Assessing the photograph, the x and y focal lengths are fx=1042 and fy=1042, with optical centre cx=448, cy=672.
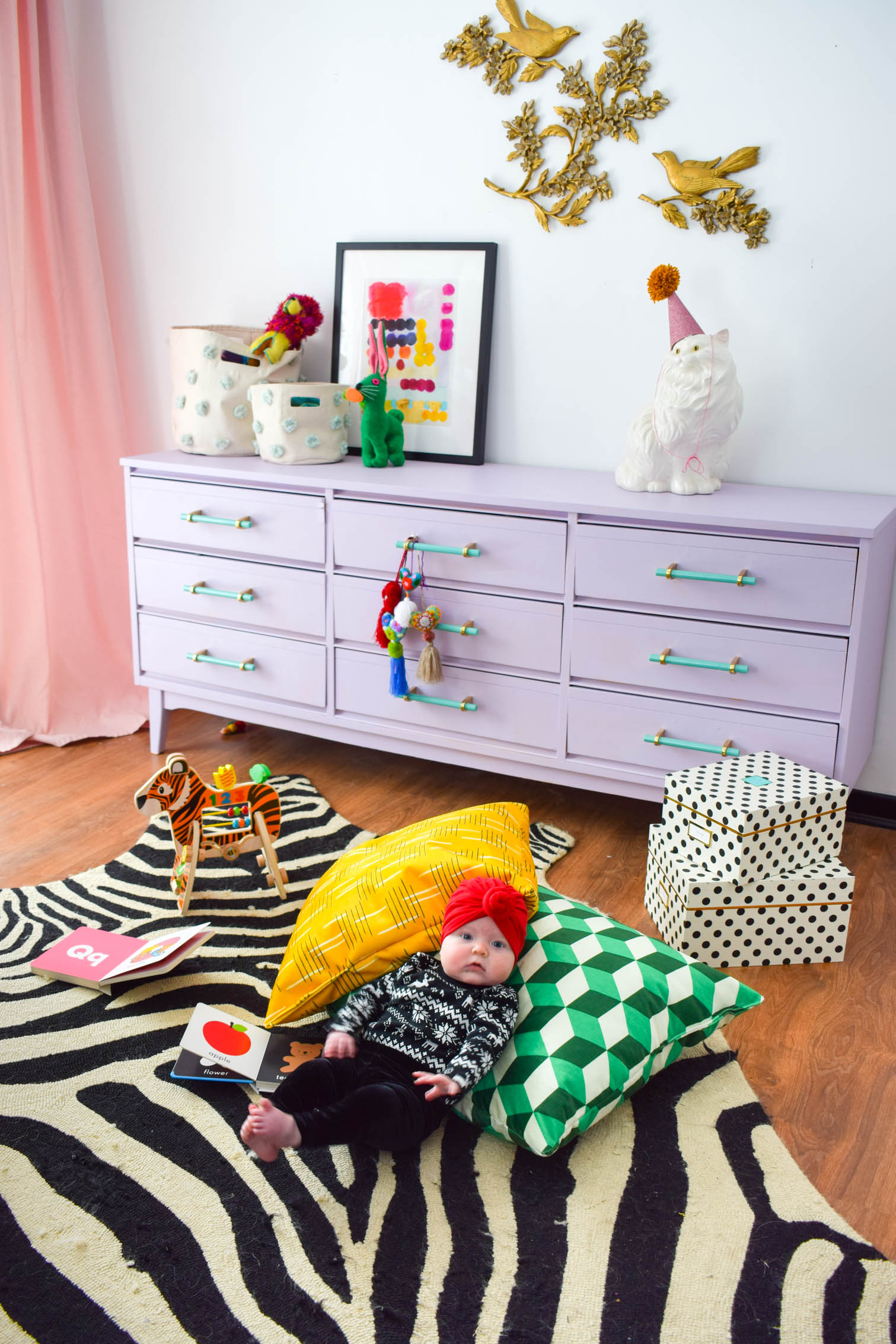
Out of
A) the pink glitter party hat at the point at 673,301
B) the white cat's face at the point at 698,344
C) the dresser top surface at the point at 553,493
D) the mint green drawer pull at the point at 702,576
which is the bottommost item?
the mint green drawer pull at the point at 702,576

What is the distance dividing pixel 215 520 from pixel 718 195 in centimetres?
137

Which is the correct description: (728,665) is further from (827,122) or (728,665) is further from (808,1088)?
(827,122)

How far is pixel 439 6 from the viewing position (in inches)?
97.7

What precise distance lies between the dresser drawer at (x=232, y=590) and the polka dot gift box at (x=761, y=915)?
1.08 meters

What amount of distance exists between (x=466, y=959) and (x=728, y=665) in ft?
2.91

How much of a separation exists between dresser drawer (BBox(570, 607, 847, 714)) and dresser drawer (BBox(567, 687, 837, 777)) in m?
0.04

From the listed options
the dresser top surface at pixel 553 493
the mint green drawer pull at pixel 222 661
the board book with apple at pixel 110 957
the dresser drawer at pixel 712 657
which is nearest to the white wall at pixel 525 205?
the dresser top surface at pixel 553 493

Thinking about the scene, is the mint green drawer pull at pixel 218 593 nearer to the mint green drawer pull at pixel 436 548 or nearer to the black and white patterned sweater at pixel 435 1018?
the mint green drawer pull at pixel 436 548

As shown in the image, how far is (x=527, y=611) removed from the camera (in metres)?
2.24

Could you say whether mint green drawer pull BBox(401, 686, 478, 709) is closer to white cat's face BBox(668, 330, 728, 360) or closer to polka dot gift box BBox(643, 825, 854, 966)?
polka dot gift box BBox(643, 825, 854, 966)

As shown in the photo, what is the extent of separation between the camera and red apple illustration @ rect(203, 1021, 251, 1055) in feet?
5.19

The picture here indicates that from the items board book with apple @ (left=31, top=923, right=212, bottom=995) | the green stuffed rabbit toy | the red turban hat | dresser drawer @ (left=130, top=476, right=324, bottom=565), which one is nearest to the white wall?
the green stuffed rabbit toy

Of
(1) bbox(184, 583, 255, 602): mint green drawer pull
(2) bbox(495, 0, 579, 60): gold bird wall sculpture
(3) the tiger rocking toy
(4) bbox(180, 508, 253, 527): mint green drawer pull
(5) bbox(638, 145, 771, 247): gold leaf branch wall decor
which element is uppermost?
(2) bbox(495, 0, 579, 60): gold bird wall sculpture

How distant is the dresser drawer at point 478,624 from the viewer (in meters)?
2.24
